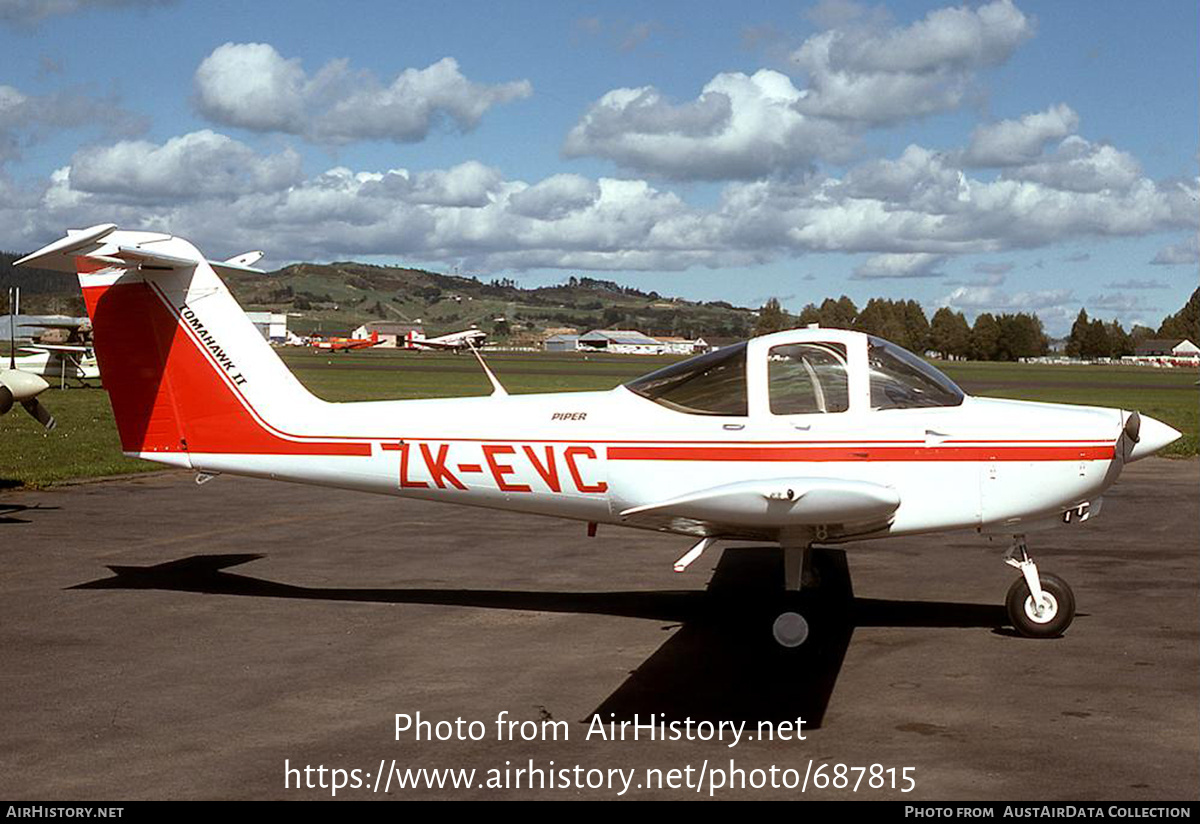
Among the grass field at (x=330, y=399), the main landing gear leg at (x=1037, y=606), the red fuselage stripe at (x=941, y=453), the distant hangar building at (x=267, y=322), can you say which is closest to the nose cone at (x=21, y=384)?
the grass field at (x=330, y=399)

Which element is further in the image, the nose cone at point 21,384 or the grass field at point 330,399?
the grass field at point 330,399

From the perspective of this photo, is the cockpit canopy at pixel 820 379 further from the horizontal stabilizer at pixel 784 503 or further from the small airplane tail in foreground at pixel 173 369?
the small airplane tail in foreground at pixel 173 369

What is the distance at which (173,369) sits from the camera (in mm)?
10289

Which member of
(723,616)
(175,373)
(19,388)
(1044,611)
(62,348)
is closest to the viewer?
(1044,611)

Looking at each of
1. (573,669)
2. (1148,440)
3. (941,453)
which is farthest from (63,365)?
(1148,440)

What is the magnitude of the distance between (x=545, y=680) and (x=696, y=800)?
89.7 inches

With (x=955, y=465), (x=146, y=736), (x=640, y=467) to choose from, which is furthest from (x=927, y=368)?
(x=146, y=736)

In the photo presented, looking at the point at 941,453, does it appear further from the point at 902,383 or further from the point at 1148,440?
the point at 1148,440

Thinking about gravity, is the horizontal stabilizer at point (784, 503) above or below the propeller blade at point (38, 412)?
below

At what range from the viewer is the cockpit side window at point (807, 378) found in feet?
29.5

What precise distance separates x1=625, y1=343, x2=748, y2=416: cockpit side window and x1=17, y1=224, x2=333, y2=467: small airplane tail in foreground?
2968 millimetres

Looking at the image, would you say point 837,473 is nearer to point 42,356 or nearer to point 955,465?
point 955,465

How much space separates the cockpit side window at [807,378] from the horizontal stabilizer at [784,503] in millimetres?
999

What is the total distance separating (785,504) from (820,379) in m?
1.50
